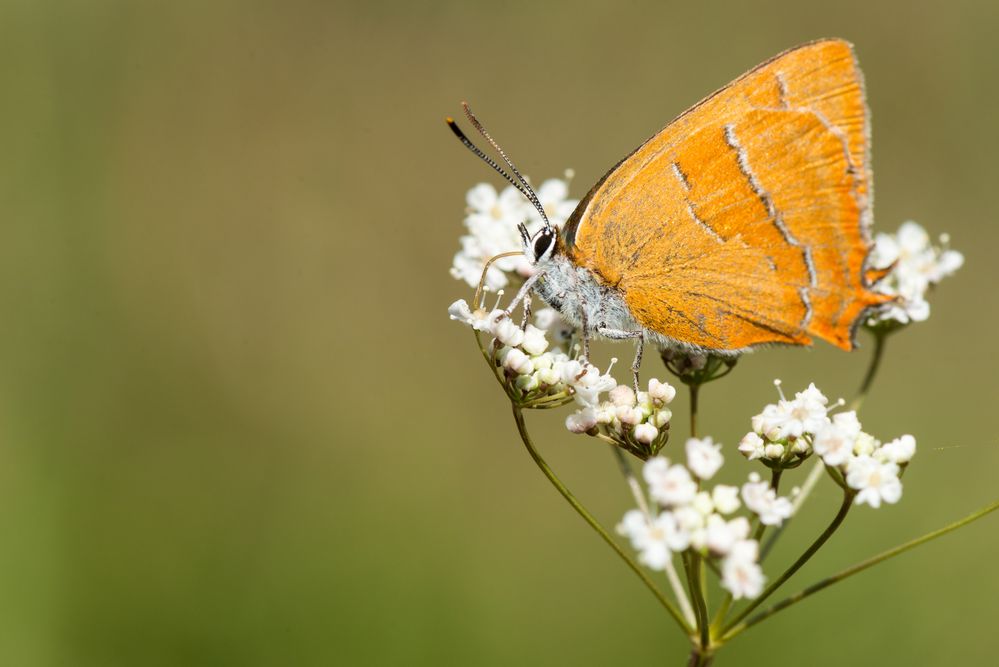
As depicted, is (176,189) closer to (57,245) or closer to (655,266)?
(57,245)

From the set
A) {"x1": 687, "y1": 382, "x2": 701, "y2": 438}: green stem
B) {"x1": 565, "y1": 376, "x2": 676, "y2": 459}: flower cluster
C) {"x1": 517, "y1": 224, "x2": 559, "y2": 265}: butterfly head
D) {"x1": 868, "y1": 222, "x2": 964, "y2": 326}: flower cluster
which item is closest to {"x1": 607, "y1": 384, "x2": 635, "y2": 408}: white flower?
{"x1": 565, "y1": 376, "x2": 676, "y2": 459}: flower cluster

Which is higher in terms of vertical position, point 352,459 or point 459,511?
point 352,459

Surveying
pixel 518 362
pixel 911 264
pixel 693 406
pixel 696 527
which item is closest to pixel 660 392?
pixel 693 406

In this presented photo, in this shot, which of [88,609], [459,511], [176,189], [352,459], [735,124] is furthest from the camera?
[176,189]

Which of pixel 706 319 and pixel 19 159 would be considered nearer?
pixel 706 319

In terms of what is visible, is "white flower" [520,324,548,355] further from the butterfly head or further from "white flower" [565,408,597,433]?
the butterfly head

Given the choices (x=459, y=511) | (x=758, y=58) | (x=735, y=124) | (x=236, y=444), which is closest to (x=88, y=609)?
(x=236, y=444)

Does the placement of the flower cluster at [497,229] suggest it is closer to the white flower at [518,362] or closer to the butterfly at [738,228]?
the butterfly at [738,228]

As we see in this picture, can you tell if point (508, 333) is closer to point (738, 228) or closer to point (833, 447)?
point (738, 228)

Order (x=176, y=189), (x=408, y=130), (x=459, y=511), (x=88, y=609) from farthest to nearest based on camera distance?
(x=408, y=130) → (x=176, y=189) → (x=459, y=511) → (x=88, y=609)
